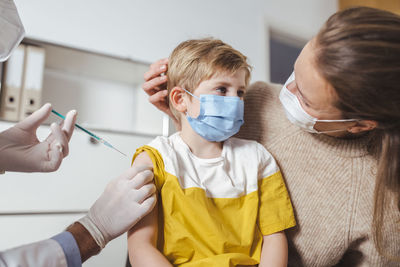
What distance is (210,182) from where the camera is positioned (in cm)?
100

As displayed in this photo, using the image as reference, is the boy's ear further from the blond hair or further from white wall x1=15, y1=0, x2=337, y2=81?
white wall x1=15, y1=0, x2=337, y2=81

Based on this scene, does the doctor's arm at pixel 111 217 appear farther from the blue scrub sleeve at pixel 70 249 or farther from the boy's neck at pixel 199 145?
the boy's neck at pixel 199 145

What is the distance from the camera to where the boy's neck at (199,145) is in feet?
3.50

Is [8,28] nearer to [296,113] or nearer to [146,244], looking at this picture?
[146,244]

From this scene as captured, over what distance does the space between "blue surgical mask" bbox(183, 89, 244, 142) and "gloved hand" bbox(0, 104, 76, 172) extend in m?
0.38

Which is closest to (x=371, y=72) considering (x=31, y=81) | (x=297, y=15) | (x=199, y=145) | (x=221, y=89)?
(x=221, y=89)

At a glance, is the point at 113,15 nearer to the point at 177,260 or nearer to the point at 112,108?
the point at 112,108

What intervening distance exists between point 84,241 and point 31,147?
29cm

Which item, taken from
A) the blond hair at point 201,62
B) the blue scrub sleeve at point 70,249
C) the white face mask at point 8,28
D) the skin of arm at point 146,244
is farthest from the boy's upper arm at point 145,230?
the white face mask at point 8,28

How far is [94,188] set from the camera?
2004 mm

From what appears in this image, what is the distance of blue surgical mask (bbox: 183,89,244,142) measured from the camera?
1028 mm

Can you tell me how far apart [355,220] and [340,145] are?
227mm

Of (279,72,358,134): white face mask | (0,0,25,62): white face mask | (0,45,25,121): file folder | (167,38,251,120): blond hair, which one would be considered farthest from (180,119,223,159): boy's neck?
(0,45,25,121): file folder

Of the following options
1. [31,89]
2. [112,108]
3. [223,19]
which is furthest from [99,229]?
[223,19]
